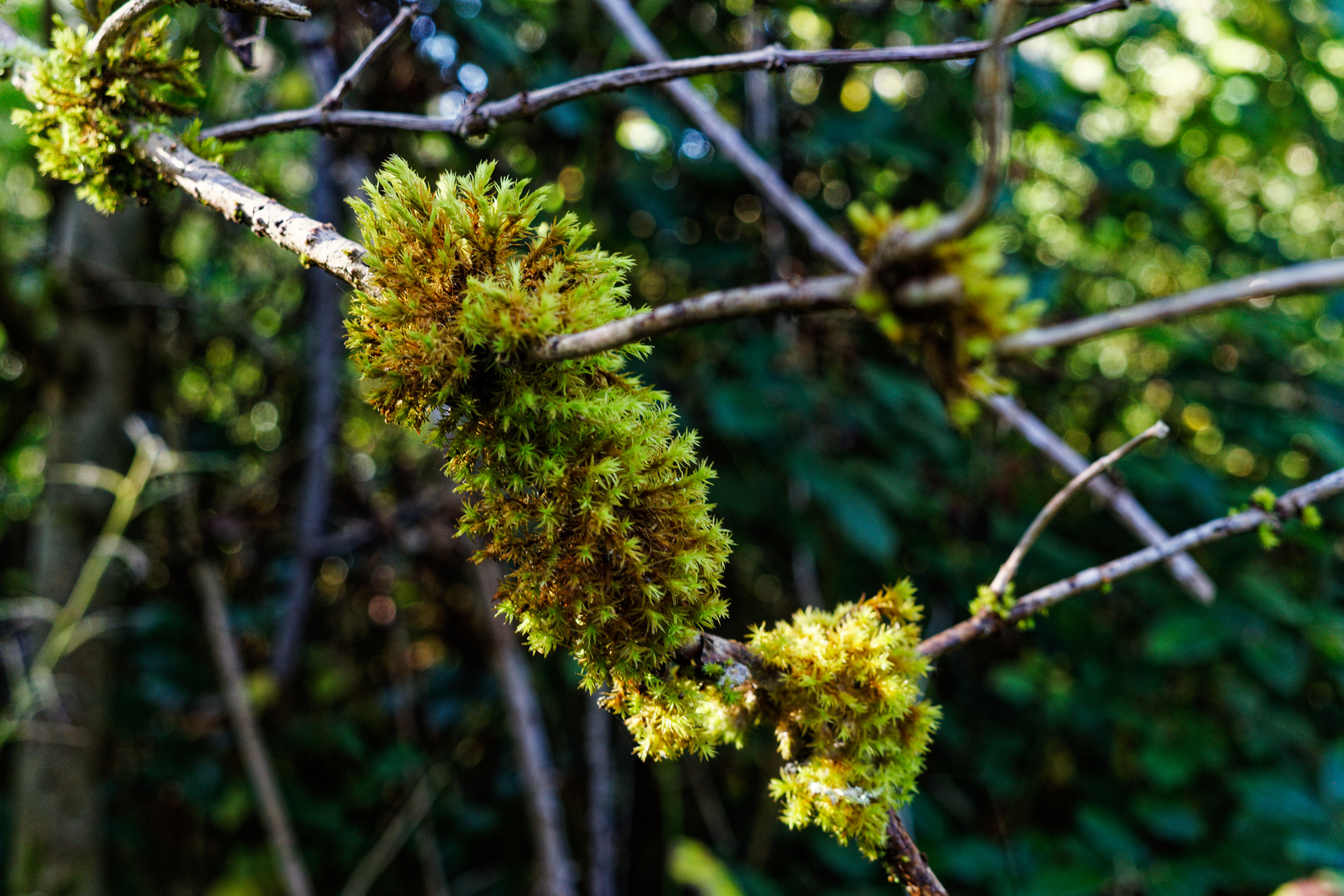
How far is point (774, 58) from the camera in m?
0.72

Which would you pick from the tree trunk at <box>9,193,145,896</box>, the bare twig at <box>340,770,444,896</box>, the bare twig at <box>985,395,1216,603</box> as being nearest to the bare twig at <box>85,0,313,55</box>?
the bare twig at <box>985,395,1216,603</box>

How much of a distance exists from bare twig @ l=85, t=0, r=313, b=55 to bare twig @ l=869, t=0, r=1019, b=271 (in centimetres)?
48

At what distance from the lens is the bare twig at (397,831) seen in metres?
2.17

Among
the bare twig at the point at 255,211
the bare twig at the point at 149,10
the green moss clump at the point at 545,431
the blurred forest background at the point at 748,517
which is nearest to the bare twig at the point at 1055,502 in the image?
the green moss clump at the point at 545,431

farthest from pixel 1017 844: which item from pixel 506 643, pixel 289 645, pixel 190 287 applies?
pixel 190 287

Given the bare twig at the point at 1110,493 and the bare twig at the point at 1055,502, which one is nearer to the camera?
the bare twig at the point at 1055,502

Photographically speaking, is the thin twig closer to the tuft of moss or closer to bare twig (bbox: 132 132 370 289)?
bare twig (bbox: 132 132 370 289)

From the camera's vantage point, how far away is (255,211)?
580 millimetres

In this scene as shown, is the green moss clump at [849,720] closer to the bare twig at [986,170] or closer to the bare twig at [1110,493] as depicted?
the bare twig at [986,170]

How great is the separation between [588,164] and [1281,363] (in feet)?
6.52

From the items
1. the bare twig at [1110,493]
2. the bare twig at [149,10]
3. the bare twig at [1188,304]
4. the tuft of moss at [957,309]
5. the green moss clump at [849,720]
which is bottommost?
the green moss clump at [849,720]

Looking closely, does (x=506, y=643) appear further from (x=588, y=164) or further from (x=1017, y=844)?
(x=1017, y=844)

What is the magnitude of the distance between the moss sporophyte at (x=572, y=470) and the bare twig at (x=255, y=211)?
0.03 metres

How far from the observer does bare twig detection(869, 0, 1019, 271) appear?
296mm
